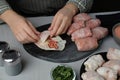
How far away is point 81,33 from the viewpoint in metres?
1.00

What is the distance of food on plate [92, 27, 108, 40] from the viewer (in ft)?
3.34

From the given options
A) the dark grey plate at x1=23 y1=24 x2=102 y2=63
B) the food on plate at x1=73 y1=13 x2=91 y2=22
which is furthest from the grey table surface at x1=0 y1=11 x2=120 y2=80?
the food on plate at x1=73 y1=13 x2=91 y2=22

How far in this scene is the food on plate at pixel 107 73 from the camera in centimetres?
83

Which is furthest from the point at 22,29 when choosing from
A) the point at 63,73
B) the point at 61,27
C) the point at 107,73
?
the point at 107,73

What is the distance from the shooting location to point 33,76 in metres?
0.90

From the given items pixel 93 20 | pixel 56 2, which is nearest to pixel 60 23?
pixel 93 20

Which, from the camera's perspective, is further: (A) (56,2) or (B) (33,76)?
(A) (56,2)

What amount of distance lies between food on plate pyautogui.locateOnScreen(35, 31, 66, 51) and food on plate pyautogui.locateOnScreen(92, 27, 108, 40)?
125 mm

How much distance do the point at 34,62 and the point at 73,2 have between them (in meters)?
0.35

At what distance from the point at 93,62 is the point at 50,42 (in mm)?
206

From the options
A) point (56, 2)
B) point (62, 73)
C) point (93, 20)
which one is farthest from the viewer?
point (56, 2)

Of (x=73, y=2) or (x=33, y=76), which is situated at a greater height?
(x=73, y=2)

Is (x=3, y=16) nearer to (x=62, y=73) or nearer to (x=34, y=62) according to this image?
(x=34, y=62)

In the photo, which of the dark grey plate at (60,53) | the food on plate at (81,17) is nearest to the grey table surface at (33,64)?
the dark grey plate at (60,53)
